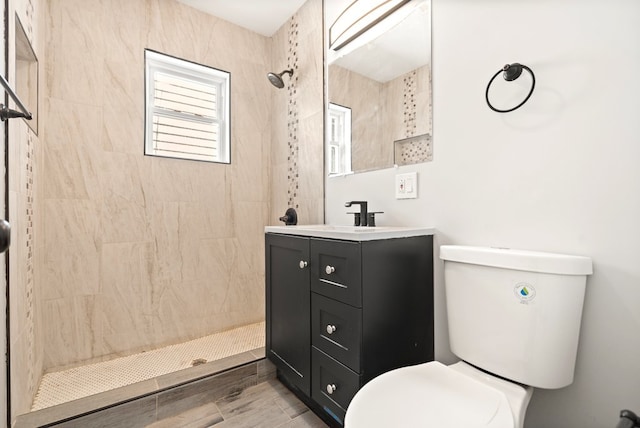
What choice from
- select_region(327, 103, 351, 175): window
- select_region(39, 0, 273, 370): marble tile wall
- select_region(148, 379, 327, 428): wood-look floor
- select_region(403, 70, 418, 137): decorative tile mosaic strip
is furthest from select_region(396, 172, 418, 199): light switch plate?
select_region(39, 0, 273, 370): marble tile wall

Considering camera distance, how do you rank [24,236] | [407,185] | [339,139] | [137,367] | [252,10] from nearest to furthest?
[24,236] < [407,185] < [137,367] < [339,139] < [252,10]

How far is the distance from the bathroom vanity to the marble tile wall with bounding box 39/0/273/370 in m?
0.95

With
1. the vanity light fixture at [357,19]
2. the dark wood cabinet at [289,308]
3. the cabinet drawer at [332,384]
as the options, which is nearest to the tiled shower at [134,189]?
the vanity light fixture at [357,19]

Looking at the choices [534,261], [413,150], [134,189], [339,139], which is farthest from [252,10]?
[534,261]

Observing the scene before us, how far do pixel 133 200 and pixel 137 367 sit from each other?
0.99m

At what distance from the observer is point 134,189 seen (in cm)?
193

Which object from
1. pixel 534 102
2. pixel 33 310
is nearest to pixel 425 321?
pixel 534 102

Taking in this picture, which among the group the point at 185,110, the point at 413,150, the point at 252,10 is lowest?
the point at 413,150

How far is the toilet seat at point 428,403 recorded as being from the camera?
0.75 m

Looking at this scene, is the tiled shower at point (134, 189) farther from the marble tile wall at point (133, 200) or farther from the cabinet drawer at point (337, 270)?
the cabinet drawer at point (337, 270)

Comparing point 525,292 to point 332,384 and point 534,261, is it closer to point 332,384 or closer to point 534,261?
point 534,261

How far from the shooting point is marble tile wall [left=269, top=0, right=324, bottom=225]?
79.7 inches

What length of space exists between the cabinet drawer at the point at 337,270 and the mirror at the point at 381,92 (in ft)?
1.88

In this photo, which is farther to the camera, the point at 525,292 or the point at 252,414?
the point at 252,414
